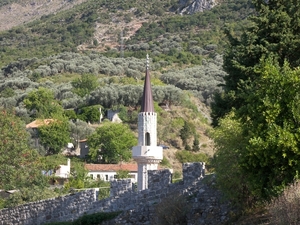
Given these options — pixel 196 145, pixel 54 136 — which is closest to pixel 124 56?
pixel 196 145

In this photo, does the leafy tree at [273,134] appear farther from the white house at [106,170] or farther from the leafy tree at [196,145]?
the leafy tree at [196,145]

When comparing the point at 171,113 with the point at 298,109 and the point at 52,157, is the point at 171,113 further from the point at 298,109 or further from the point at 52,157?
the point at 298,109

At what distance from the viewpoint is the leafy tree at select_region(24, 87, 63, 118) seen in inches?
3728

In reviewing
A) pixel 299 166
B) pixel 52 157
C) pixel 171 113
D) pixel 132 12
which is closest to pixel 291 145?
pixel 299 166

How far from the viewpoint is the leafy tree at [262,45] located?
27641 millimetres

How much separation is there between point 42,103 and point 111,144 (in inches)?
615

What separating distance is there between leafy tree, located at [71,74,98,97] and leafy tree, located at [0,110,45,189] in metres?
63.0

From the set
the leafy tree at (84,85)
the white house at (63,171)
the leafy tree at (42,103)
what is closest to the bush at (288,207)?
the white house at (63,171)

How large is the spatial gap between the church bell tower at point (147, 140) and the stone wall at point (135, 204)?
5.12m

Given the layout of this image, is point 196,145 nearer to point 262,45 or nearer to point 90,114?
point 90,114

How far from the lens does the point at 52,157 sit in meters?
82.2

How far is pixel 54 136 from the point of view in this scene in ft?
283

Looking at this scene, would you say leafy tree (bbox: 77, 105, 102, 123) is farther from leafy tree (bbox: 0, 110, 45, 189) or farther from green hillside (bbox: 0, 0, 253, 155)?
leafy tree (bbox: 0, 110, 45, 189)

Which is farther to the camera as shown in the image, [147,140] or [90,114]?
[90,114]
